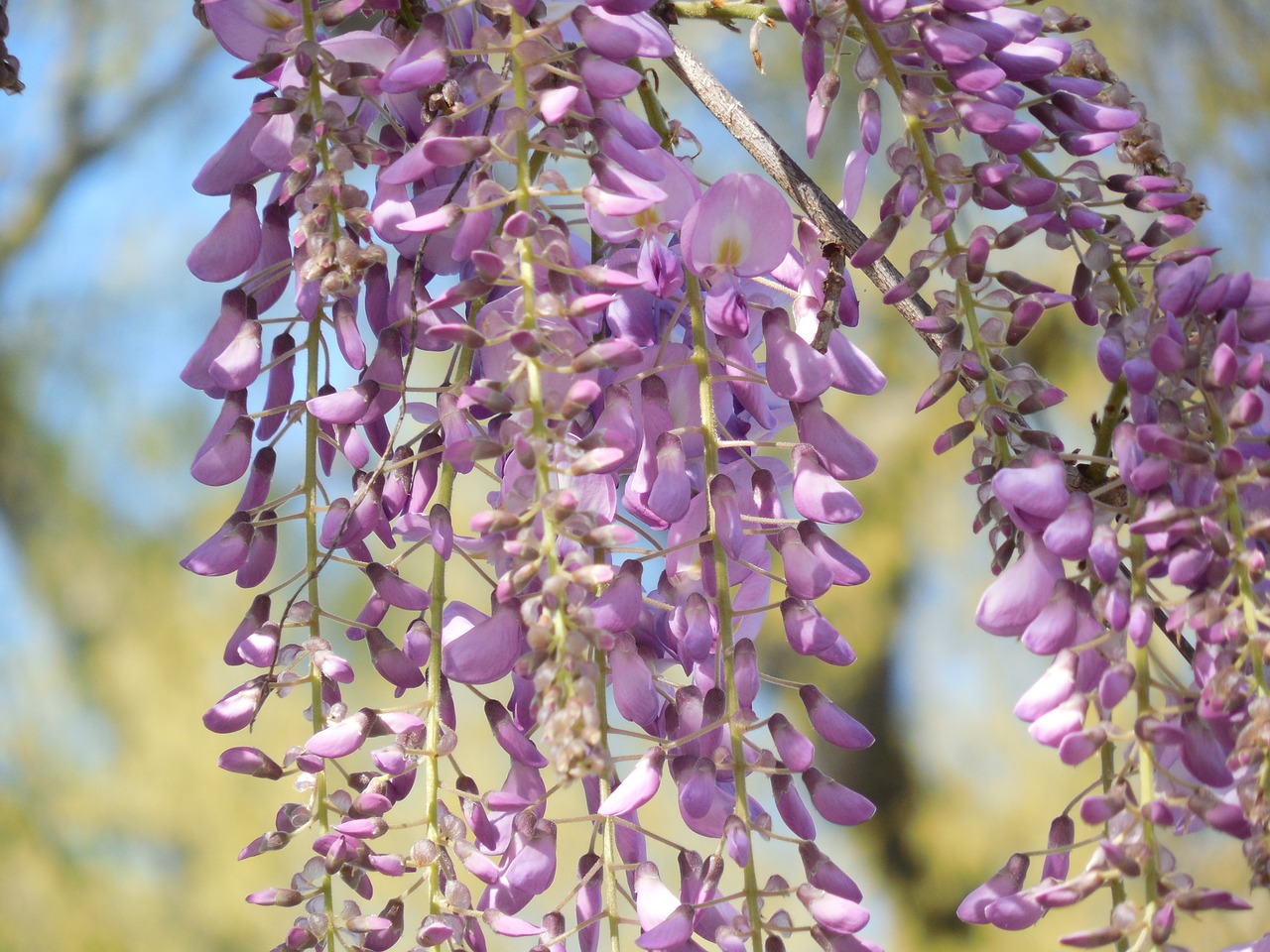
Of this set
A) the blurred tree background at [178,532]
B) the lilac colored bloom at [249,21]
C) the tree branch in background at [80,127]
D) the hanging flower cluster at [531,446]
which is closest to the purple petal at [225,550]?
the hanging flower cluster at [531,446]

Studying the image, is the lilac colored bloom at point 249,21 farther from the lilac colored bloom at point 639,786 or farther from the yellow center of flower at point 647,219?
the lilac colored bloom at point 639,786

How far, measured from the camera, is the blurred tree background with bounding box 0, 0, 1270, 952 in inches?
55.7

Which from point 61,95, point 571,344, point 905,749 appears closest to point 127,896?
point 905,749

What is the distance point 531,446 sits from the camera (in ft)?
0.68

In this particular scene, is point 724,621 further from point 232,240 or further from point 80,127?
point 80,127

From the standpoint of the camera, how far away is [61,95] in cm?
188

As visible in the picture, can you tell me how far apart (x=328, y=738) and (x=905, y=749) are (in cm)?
144

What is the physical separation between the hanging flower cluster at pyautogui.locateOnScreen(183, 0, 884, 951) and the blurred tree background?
1.07m

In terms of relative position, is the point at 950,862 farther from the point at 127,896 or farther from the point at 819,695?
the point at 819,695

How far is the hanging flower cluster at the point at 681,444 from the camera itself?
0.71 ft

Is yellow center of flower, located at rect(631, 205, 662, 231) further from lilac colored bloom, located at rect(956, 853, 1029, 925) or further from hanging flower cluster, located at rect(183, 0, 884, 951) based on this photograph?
lilac colored bloom, located at rect(956, 853, 1029, 925)

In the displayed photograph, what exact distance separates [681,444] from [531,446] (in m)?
0.08

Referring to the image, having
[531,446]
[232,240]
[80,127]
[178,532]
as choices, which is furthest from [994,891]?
[80,127]

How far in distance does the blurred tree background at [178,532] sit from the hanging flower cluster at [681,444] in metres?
1.08
